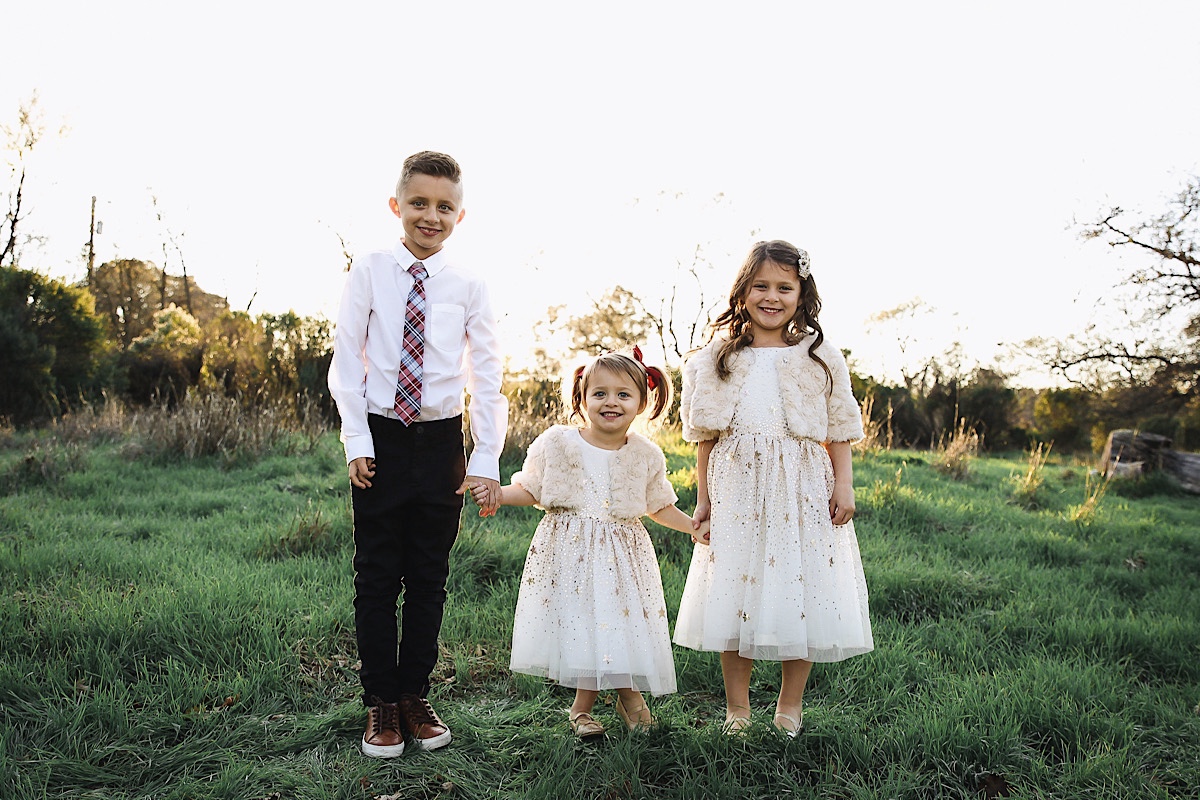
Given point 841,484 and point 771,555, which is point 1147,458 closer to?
point 841,484

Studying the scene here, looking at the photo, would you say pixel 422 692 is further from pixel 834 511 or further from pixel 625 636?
pixel 834 511

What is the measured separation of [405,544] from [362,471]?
13.9 inches

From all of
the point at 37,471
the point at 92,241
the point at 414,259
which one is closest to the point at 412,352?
the point at 414,259

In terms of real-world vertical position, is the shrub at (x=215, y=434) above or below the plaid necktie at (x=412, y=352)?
below

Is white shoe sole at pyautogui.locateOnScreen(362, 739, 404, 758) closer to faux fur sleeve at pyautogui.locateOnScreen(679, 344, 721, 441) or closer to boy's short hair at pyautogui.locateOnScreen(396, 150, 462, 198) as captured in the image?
faux fur sleeve at pyautogui.locateOnScreen(679, 344, 721, 441)

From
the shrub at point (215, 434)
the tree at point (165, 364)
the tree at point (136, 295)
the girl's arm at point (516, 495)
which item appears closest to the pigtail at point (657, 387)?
the girl's arm at point (516, 495)

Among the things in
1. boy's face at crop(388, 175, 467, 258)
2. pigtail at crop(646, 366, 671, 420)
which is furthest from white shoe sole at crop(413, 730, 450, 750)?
boy's face at crop(388, 175, 467, 258)

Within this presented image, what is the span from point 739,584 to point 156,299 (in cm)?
2578

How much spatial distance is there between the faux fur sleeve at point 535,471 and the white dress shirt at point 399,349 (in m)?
0.14

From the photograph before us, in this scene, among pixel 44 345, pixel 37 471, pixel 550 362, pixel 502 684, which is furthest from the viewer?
pixel 550 362

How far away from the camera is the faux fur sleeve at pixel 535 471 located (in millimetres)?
2965

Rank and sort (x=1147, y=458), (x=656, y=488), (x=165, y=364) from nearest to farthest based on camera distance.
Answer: (x=656, y=488) < (x=1147, y=458) < (x=165, y=364)

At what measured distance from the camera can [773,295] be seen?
2.96 metres

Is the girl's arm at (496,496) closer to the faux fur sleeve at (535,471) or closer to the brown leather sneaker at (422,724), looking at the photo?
the faux fur sleeve at (535,471)
